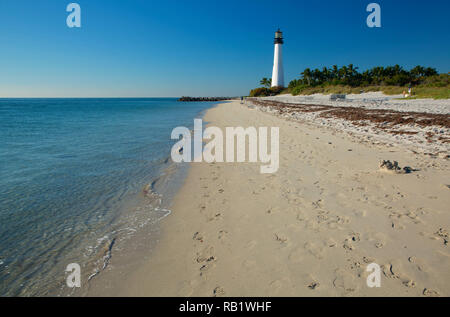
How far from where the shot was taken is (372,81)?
52.2m

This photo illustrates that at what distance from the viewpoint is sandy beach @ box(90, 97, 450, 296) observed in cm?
246

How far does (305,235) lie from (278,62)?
86.0 metres

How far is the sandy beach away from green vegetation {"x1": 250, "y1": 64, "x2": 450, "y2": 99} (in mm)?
23963

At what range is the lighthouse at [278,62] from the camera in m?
76.3

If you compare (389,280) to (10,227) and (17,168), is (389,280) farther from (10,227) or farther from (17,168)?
(17,168)

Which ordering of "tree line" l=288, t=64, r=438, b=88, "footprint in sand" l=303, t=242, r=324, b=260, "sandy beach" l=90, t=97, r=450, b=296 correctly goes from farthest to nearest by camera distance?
"tree line" l=288, t=64, r=438, b=88
"footprint in sand" l=303, t=242, r=324, b=260
"sandy beach" l=90, t=97, r=450, b=296

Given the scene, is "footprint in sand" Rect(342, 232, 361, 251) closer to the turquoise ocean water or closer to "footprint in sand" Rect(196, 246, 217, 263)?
"footprint in sand" Rect(196, 246, 217, 263)

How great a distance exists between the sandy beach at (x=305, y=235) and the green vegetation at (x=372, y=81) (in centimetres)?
2396

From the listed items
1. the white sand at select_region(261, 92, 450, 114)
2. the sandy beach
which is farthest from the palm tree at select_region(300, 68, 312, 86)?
the sandy beach

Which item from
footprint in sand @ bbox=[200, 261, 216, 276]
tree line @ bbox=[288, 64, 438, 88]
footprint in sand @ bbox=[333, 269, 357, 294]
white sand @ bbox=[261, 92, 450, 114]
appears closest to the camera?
footprint in sand @ bbox=[333, 269, 357, 294]

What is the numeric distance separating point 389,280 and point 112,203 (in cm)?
511
